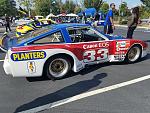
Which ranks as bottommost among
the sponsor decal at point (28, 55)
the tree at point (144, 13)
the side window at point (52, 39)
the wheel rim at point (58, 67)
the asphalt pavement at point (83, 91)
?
the asphalt pavement at point (83, 91)

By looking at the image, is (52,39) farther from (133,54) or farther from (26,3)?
(26,3)

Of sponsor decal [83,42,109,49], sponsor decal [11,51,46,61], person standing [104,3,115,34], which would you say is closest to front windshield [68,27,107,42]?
sponsor decal [83,42,109,49]

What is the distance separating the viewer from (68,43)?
6512 millimetres

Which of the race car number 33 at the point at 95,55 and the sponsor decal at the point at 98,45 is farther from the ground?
the sponsor decal at the point at 98,45

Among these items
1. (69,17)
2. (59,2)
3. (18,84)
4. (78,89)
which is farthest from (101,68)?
(59,2)

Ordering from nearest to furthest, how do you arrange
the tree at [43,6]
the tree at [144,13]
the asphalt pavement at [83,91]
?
the asphalt pavement at [83,91], the tree at [144,13], the tree at [43,6]

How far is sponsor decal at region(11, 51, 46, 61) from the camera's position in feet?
19.0

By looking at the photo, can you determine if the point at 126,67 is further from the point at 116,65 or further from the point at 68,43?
the point at 68,43

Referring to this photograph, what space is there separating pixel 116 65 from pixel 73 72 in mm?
1457

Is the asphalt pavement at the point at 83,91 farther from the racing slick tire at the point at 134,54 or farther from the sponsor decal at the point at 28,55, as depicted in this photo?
the sponsor decal at the point at 28,55

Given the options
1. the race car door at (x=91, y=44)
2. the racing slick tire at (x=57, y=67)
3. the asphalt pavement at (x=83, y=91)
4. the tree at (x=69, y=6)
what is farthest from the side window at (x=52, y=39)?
the tree at (x=69, y=6)

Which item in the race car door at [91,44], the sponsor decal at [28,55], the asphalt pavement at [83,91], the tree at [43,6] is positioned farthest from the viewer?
the tree at [43,6]

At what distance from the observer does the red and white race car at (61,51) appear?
232 inches

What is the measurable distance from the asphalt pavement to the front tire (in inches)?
17.2
